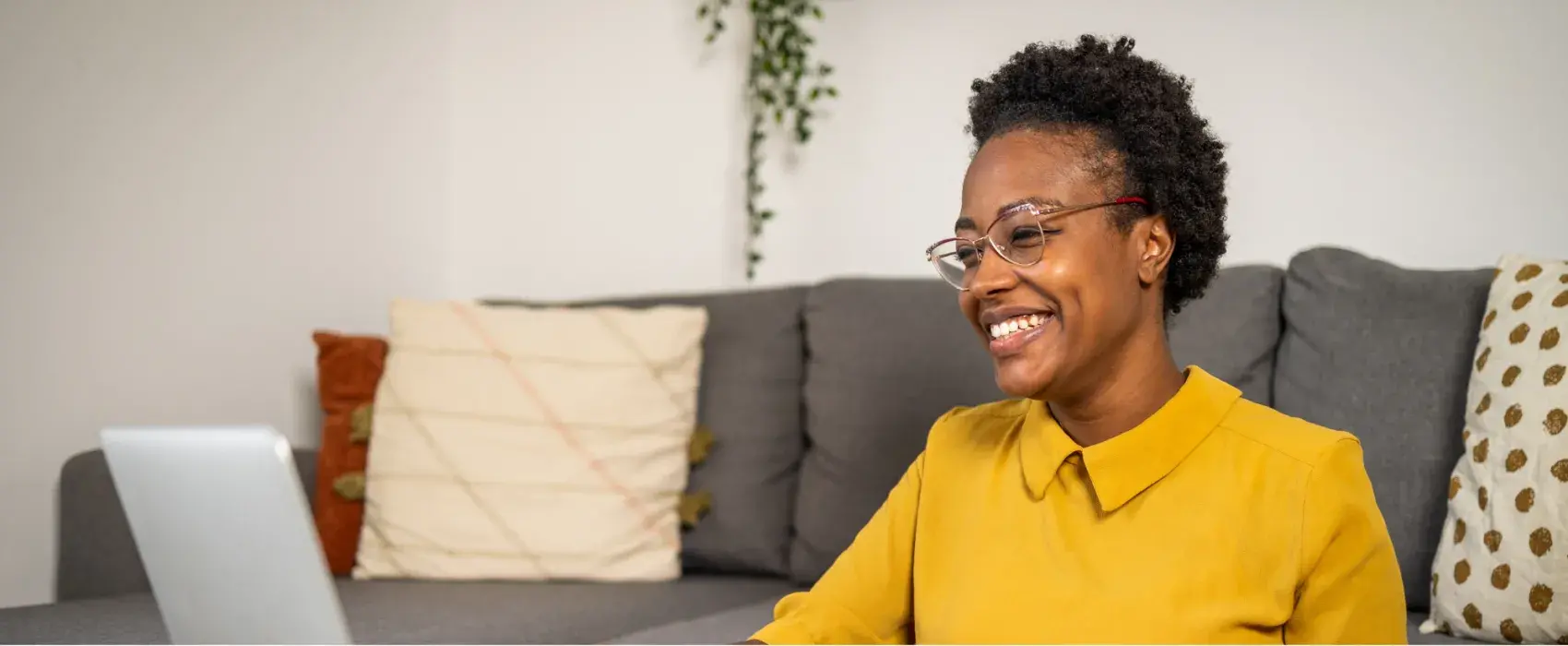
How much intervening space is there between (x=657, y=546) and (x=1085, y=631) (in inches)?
45.6

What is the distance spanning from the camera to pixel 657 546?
6.89ft

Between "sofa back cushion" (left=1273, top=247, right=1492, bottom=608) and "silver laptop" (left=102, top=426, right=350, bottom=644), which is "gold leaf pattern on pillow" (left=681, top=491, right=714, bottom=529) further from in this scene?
"silver laptop" (left=102, top=426, right=350, bottom=644)

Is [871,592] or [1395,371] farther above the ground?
[1395,371]

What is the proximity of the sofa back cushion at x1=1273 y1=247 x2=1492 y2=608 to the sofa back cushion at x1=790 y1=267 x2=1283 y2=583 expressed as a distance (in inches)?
2.8

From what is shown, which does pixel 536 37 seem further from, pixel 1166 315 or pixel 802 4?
pixel 1166 315

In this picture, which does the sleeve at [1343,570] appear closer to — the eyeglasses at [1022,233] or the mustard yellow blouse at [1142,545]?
the mustard yellow blouse at [1142,545]

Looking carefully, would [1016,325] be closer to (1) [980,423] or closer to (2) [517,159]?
(1) [980,423]

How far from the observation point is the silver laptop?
0.91 metres

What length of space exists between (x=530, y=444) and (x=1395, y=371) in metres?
1.31

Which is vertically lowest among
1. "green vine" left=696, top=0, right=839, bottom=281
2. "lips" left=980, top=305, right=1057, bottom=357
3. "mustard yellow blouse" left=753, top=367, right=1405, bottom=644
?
"mustard yellow blouse" left=753, top=367, right=1405, bottom=644

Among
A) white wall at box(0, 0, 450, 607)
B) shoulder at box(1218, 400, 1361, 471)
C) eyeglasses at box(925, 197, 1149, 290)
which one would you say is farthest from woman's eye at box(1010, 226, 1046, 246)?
white wall at box(0, 0, 450, 607)

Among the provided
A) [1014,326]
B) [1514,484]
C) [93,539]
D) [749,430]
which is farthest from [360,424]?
[1514,484]

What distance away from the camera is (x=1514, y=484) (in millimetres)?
1541

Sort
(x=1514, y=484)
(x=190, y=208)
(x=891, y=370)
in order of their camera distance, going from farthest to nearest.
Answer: (x=190, y=208) < (x=891, y=370) < (x=1514, y=484)
